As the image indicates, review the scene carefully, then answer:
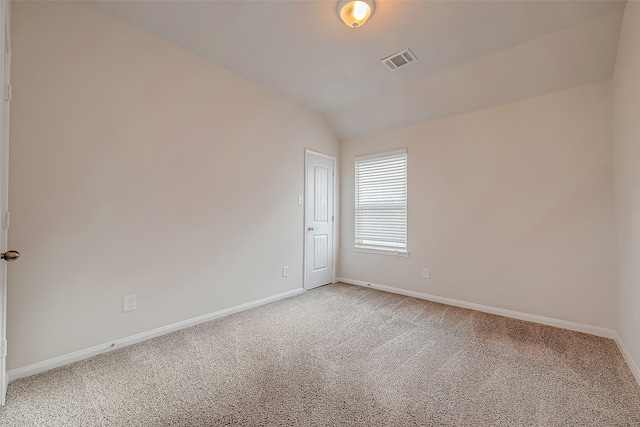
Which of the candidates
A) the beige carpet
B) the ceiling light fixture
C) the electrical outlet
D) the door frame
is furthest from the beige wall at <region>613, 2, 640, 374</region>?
the electrical outlet

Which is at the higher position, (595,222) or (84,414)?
(595,222)

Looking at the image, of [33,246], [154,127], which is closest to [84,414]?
[33,246]

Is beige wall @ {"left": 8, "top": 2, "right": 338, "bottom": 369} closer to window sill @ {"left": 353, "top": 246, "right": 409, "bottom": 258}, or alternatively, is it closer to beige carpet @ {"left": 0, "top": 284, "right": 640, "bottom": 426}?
beige carpet @ {"left": 0, "top": 284, "right": 640, "bottom": 426}

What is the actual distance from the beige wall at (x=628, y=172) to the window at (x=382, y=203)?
2044 millimetres

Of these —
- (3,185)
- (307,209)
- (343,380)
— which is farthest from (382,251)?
(3,185)

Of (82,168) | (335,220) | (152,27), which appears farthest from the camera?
(335,220)

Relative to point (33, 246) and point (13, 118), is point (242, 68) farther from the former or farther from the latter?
point (33, 246)

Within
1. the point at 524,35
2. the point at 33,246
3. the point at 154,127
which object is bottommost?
the point at 33,246

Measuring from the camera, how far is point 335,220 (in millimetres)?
4504

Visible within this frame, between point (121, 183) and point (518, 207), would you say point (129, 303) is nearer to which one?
→ point (121, 183)

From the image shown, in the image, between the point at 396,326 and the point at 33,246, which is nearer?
the point at 33,246

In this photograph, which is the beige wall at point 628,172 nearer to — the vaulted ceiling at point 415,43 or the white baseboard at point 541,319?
the white baseboard at point 541,319

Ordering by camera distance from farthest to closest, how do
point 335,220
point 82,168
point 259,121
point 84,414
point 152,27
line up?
1. point 335,220
2. point 259,121
3. point 152,27
4. point 82,168
5. point 84,414

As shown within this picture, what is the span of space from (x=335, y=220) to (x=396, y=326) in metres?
2.09
